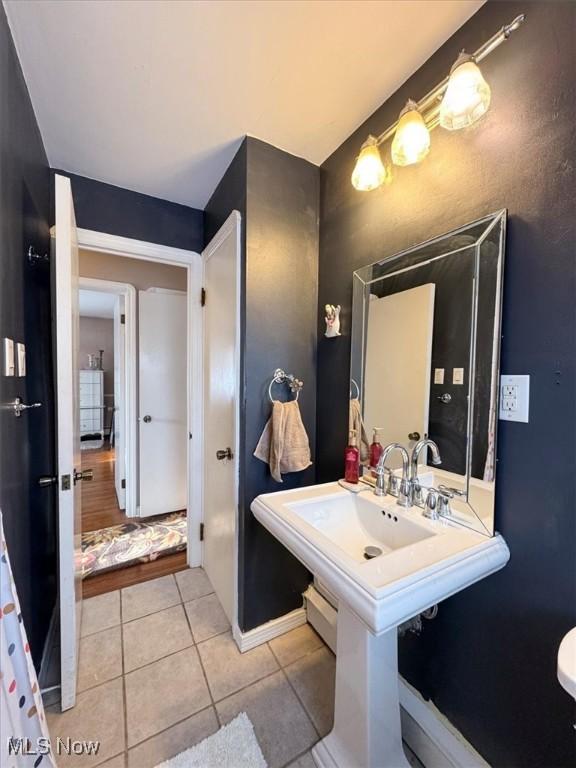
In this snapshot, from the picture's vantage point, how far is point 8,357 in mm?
938

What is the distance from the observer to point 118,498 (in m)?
2.95

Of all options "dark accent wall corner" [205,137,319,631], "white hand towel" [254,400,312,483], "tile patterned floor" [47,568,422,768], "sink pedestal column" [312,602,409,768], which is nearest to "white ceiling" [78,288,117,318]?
"dark accent wall corner" [205,137,319,631]

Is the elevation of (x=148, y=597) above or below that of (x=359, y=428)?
below

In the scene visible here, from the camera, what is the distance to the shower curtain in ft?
2.02

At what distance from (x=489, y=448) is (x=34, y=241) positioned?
74.7 inches

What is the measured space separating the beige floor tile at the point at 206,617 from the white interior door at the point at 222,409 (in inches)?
1.7

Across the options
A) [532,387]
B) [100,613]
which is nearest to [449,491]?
[532,387]

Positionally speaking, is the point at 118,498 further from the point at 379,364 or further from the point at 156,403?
the point at 379,364

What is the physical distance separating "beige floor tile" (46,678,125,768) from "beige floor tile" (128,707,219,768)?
0.07 m

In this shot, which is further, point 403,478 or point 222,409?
point 222,409

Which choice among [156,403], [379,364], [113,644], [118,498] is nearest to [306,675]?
[113,644]

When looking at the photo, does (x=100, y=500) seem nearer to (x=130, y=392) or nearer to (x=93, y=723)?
(x=130, y=392)

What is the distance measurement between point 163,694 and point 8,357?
141 cm

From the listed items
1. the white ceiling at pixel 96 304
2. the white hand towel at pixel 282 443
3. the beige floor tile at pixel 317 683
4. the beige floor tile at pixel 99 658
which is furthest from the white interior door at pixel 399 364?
the white ceiling at pixel 96 304
